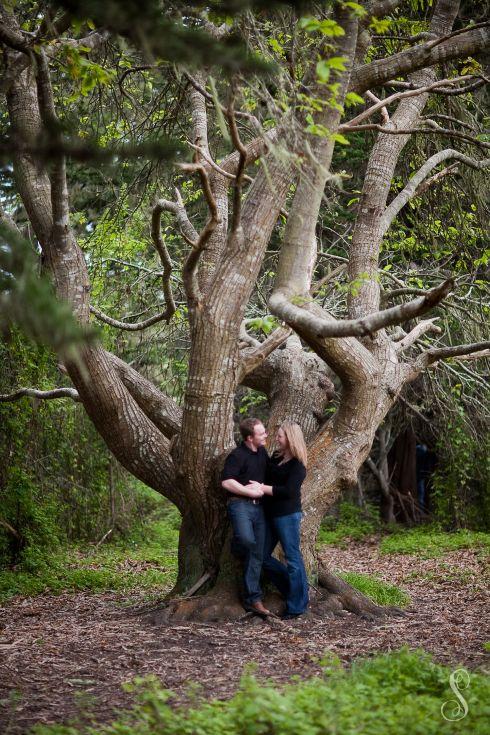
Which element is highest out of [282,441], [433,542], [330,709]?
[282,441]

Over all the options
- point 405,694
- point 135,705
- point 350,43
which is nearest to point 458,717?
point 405,694

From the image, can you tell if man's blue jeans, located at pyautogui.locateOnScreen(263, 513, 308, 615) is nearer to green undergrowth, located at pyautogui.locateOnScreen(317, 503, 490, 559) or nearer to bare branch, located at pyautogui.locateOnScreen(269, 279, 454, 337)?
bare branch, located at pyautogui.locateOnScreen(269, 279, 454, 337)

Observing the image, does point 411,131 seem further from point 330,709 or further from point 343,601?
point 330,709

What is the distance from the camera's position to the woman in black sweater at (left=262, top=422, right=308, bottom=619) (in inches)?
320

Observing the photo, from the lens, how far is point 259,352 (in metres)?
8.34

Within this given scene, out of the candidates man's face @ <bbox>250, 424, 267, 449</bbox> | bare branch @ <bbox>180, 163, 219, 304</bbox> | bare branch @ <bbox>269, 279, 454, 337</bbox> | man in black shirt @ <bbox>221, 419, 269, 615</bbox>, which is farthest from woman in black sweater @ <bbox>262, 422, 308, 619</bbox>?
bare branch @ <bbox>180, 163, 219, 304</bbox>

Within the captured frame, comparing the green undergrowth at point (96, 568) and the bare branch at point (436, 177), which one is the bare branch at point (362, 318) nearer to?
the bare branch at point (436, 177)

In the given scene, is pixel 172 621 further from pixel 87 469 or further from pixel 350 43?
pixel 87 469

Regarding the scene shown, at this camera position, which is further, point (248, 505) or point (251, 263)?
point (248, 505)

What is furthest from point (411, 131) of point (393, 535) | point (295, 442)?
point (393, 535)

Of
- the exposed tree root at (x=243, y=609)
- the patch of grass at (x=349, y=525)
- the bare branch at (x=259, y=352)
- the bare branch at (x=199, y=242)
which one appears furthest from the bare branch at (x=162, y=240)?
the patch of grass at (x=349, y=525)

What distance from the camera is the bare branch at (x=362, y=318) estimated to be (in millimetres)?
5531

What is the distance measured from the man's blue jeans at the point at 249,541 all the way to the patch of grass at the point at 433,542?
704 cm

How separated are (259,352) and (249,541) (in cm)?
183
